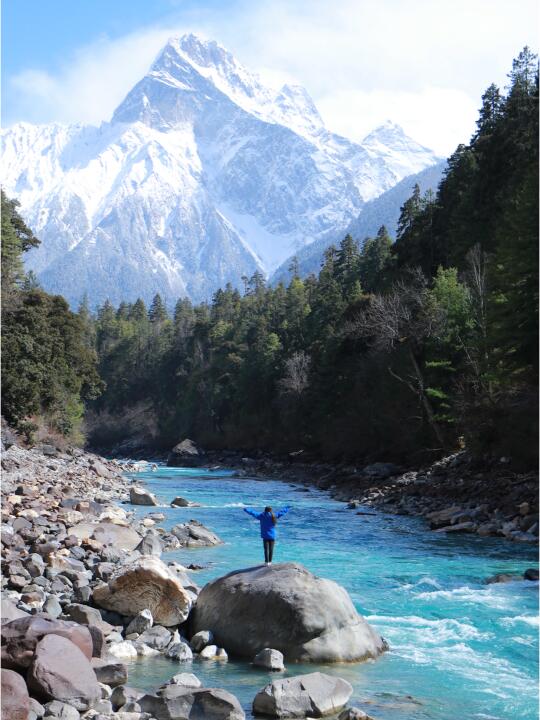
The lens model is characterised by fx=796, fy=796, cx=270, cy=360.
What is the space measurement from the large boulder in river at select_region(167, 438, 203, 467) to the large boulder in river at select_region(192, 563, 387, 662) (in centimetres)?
6670

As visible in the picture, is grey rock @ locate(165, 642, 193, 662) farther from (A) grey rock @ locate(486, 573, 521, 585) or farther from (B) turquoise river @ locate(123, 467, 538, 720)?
(A) grey rock @ locate(486, 573, 521, 585)

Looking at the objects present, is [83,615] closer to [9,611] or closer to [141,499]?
[9,611]

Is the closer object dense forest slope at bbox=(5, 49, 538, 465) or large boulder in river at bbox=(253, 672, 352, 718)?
large boulder in river at bbox=(253, 672, 352, 718)

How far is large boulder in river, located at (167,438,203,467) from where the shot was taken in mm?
82562

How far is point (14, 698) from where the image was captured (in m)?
8.93

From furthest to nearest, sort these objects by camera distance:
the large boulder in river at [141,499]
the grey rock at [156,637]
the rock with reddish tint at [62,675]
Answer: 1. the large boulder in river at [141,499]
2. the grey rock at [156,637]
3. the rock with reddish tint at [62,675]

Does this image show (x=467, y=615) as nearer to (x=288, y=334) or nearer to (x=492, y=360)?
(x=492, y=360)

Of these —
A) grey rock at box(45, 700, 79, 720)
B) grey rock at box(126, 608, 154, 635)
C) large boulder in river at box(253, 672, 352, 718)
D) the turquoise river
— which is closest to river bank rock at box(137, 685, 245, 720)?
large boulder in river at box(253, 672, 352, 718)

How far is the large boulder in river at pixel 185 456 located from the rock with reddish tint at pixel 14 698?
70.9 metres

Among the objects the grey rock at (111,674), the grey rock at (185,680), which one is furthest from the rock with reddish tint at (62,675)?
the grey rock at (185,680)

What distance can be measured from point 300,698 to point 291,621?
8.67ft

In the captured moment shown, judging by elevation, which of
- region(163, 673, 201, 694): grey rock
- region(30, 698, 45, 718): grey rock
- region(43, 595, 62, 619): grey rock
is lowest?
region(163, 673, 201, 694): grey rock

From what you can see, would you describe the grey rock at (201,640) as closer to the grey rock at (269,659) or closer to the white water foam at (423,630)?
the grey rock at (269,659)

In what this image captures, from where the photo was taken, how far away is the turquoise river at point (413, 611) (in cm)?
1120
